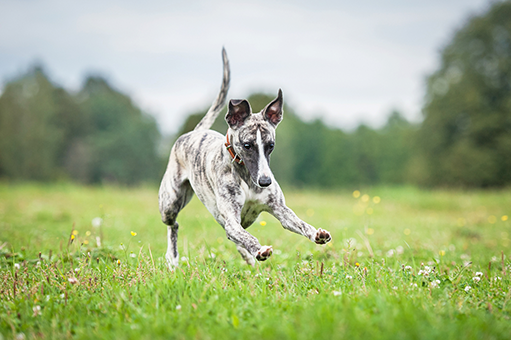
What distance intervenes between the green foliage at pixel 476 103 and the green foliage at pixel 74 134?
26.3m

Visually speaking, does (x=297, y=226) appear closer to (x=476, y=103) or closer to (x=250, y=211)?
(x=250, y=211)

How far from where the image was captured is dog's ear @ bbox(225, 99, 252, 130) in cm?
353

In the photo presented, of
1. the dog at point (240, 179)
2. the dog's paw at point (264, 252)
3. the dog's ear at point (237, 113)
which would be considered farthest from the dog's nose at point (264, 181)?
the dog's ear at point (237, 113)

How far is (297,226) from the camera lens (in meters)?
3.52

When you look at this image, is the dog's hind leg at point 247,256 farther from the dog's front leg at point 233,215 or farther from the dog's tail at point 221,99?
the dog's tail at point 221,99

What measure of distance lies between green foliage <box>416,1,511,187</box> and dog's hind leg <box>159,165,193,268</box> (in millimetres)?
24442

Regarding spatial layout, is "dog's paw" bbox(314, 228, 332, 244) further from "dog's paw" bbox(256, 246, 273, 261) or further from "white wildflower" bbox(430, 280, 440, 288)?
"white wildflower" bbox(430, 280, 440, 288)

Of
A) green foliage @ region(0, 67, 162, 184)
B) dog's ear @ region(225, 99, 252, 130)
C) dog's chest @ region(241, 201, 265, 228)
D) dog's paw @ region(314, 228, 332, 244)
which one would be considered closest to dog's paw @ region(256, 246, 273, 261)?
dog's paw @ region(314, 228, 332, 244)

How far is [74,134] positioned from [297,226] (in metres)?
38.2

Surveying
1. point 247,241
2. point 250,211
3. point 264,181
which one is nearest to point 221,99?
point 250,211

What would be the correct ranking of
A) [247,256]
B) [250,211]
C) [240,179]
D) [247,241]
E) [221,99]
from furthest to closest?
[221,99]
[247,256]
[250,211]
[240,179]
[247,241]

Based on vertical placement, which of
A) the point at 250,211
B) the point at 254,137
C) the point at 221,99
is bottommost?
the point at 250,211

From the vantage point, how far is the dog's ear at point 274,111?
3.69 metres

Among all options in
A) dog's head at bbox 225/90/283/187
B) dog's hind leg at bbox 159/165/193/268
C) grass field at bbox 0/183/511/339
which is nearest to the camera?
grass field at bbox 0/183/511/339
